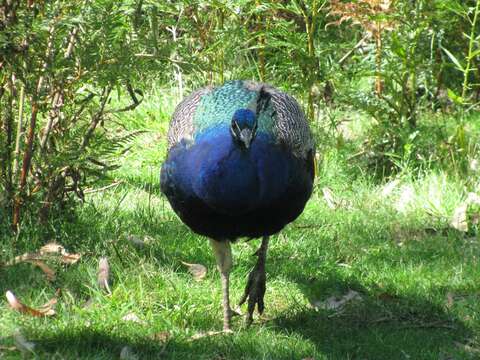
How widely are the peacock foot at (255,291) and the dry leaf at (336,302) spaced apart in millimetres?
379

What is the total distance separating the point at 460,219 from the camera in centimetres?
624

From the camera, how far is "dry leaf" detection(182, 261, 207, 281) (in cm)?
531

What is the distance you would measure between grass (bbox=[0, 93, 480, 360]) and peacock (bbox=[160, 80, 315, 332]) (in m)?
0.32

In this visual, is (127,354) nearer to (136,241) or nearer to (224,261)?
(224,261)

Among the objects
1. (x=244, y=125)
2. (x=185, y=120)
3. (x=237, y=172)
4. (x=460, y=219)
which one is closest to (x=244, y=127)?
(x=244, y=125)

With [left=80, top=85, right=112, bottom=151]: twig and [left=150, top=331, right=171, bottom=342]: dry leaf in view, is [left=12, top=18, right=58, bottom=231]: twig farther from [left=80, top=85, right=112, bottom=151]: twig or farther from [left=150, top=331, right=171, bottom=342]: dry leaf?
[left=150, top=331, right=171, bottom=342]: dry leaf

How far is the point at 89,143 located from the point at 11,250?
74 centimetres

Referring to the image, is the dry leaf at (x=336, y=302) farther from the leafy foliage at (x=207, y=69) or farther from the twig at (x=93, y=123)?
the twig at (x=93, y=123)

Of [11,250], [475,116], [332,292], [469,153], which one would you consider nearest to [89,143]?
[11,250]

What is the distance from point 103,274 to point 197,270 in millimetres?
597

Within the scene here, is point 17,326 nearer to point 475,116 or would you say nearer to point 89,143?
point 89,143

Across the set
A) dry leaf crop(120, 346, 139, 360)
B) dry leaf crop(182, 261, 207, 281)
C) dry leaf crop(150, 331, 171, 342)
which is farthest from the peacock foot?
dry leaf crop(120, 346, 139, 360)

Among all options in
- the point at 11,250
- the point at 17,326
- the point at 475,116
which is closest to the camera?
the point at 17,326

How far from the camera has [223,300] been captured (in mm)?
4828
